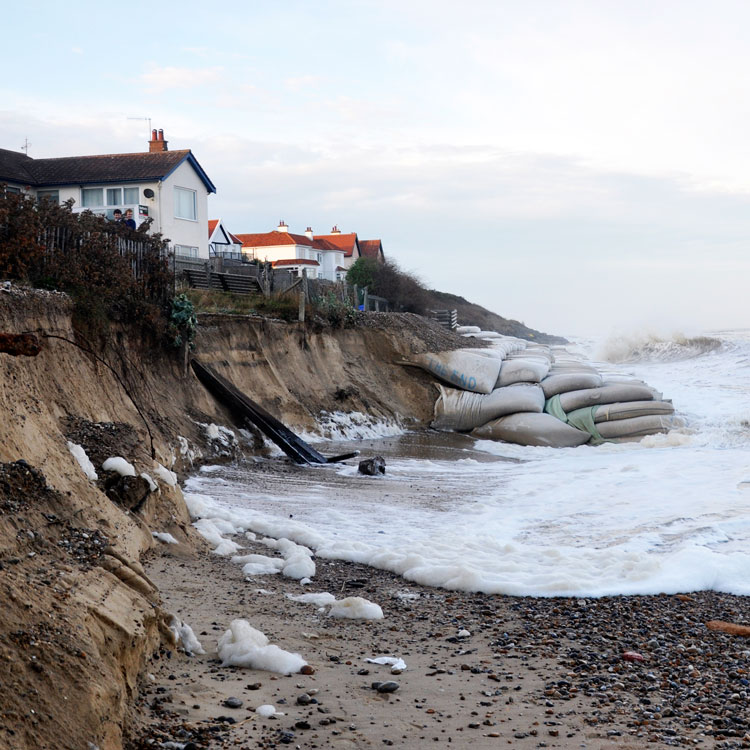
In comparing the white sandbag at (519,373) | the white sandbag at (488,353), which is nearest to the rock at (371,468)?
the white sandbag at (519,373)

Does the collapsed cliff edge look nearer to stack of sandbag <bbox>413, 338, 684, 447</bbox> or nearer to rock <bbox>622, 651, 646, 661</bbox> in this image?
rock <bbox>622, 651, 646, 661</bbox>

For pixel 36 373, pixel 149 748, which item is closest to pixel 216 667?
pixel 149 748

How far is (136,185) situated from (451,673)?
24889 mm

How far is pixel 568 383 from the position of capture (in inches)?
779

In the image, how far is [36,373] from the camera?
30.0 feet

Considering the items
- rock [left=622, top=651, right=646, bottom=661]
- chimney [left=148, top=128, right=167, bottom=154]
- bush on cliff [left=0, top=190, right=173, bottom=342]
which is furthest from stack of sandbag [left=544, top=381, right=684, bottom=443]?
chimney [left=148, top=128, right=167, bottom=154]

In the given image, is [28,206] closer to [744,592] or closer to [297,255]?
[744,592]

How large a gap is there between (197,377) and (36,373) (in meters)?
5.39

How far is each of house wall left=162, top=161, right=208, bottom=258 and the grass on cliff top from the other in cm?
776

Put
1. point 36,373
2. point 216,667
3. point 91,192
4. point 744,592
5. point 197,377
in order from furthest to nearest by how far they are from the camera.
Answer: point 91,192 < point 197,377 < point 36,373 < point 744,592 < point 216,667

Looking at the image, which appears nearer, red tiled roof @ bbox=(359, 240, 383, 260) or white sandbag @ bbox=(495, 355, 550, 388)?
white sandbag @ bbox=(495, 355, 550, 388)

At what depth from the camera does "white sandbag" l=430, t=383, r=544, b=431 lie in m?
19.1

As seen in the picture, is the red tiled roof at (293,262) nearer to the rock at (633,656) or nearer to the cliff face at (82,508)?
the cliff face at (82,508)

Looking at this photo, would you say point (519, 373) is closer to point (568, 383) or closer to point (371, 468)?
point (568, 383)
